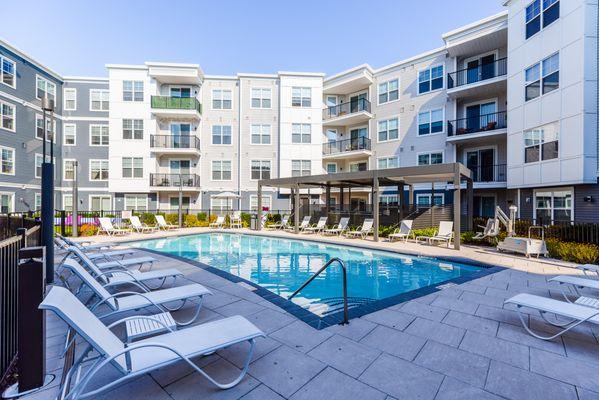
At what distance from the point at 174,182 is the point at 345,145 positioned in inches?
568

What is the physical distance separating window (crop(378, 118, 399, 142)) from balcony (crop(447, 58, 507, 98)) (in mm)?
4220

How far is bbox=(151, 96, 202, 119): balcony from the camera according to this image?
22209 mm

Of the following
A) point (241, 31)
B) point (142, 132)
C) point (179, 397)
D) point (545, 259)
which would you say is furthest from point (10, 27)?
point (545, 259)

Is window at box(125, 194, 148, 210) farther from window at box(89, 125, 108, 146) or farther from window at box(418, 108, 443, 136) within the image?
window at box(418, 108, 443, 136)

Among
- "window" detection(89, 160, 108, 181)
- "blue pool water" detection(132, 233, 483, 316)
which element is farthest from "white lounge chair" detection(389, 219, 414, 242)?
"window" detection(89, 160, 108, 181)

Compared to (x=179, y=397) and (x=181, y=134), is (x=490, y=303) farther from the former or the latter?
(x=181, y=134)

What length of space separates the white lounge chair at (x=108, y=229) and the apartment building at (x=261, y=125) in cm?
587

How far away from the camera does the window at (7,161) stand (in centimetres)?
1886

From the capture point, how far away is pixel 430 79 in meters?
20.2

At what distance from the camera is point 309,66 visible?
27.3 metres

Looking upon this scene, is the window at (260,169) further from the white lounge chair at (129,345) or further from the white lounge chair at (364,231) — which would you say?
the white lounge chair at (129,345)

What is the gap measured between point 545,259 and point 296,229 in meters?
11.1

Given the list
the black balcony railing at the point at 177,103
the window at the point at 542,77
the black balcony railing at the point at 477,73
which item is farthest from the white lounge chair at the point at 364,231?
the black balcony railing at the point at 177,103

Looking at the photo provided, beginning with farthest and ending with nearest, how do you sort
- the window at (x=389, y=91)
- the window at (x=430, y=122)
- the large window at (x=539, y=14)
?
the window at (x=389, y=91) → the window at (x=430, y=122) → the large window at (x=539, y=14)
